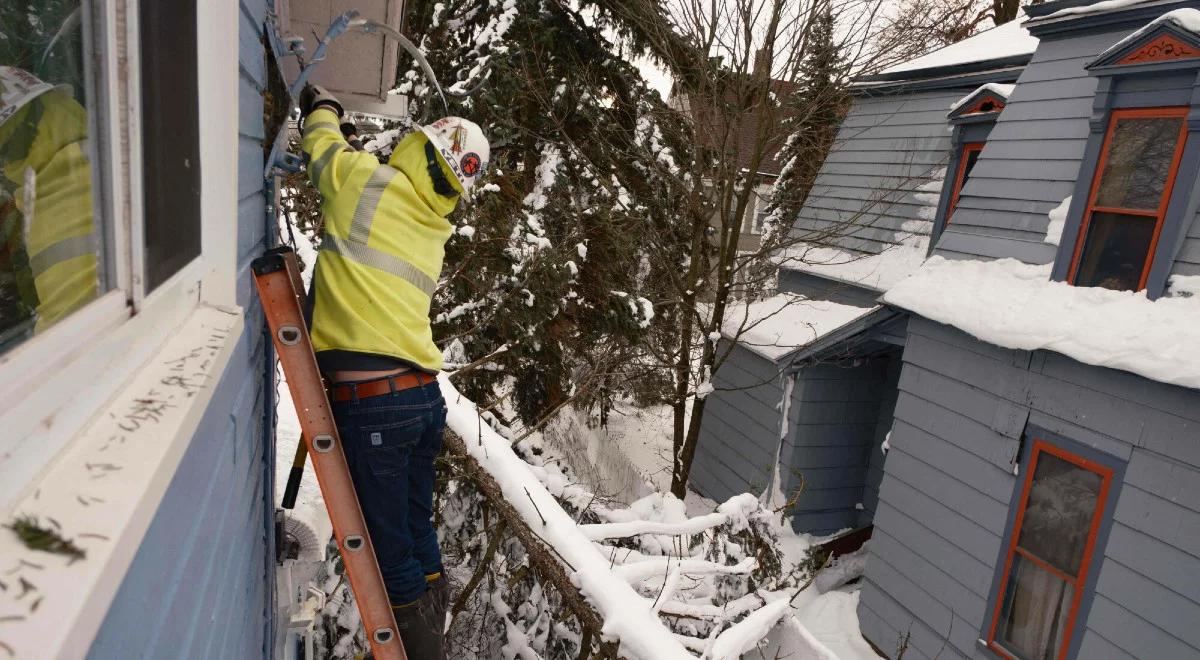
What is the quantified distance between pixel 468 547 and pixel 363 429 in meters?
4.14

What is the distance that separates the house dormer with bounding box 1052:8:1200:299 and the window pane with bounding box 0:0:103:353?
6284 mm

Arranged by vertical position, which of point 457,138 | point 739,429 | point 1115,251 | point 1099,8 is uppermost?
point 1099,8

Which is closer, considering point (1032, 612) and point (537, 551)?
point (537, 551)

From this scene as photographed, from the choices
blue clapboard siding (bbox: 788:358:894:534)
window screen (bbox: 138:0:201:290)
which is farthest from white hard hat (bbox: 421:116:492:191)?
blue clapboard siding (bbox: 788:358:894:534)

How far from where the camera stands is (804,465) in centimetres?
892

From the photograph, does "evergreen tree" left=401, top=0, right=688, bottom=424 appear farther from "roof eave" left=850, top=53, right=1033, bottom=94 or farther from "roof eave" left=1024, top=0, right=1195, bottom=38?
"roof eave" left=1024, top=0, right=1195, bottom=38

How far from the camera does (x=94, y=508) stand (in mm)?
563

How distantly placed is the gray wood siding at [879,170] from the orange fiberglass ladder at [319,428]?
7.76 m

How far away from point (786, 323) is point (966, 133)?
3.24m

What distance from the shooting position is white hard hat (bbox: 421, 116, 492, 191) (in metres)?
2.32

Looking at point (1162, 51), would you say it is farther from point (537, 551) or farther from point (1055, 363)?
point (537, 551)

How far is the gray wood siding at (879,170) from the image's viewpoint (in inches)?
343

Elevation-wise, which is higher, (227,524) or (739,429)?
(227,524)

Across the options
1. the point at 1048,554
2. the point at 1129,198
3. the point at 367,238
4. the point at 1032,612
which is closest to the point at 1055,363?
the point at 1129,198
